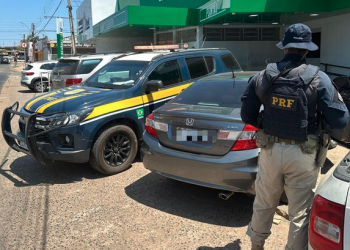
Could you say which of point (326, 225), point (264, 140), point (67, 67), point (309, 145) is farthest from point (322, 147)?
point (67, 67)

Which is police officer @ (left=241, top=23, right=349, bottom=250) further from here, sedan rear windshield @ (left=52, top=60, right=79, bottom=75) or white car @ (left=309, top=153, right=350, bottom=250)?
sedan rear windshield @ (left=52, top=60, right=79, bottom=75)

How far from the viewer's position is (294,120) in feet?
7.79

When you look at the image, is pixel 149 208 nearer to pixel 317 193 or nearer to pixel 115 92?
pixel 115 92

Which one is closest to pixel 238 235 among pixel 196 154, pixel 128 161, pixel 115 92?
pixel 196 154

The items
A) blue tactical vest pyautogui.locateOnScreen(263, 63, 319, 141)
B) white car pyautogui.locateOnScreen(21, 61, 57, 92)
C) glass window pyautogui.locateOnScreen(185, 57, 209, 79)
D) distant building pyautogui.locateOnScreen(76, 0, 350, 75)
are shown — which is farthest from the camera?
white car pyautogui.locateOnScreen(21, 61, 57, 92)

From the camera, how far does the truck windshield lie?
5582mm

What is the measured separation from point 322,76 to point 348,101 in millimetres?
1578

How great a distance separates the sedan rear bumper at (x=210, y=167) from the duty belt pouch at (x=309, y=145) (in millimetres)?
1026

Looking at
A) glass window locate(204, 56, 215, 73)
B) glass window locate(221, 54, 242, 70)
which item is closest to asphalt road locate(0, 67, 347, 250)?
glass window locate(204, 56, 215, 73)

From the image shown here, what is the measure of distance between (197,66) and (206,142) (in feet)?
9.46

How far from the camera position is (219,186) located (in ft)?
11.8

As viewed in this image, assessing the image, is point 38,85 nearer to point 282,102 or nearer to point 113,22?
point 113,22

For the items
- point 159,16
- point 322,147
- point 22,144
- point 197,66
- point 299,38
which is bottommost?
point 22,144

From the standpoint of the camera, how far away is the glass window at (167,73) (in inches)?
222
